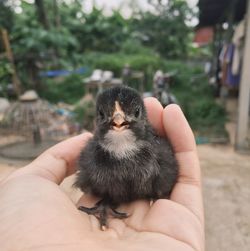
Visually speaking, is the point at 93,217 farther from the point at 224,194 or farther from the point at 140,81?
the point at 140,81

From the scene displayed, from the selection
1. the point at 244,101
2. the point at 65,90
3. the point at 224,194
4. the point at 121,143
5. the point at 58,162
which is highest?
the point at 121,143

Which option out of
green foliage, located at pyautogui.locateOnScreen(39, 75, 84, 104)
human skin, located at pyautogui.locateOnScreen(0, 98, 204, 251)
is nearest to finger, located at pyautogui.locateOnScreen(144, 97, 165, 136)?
human skin, located at pyautogui.locateOnScreen(0, 98, 204, 251)

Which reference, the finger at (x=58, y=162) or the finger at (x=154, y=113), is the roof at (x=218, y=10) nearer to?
the finger at (x=154, y=113)

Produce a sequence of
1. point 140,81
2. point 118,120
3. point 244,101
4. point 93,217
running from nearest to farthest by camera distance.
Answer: point 118,120 → point 93,217 → point 244,101 → point 140,81

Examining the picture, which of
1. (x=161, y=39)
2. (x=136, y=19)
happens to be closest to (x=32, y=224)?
(x=161, y=39)

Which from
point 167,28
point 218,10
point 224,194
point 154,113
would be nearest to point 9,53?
point 224,194

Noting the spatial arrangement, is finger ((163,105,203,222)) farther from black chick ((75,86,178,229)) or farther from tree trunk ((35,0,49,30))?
tree trunk ((35,0,49,30))

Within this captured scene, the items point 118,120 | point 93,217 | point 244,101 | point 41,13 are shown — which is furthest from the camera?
point 41,13
